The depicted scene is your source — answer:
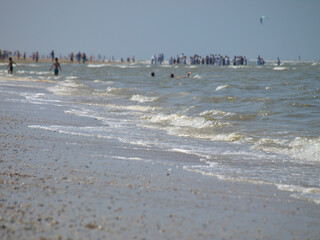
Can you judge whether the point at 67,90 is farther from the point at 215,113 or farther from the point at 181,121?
the point at 181,121

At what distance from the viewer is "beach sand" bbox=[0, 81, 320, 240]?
3.29 meters

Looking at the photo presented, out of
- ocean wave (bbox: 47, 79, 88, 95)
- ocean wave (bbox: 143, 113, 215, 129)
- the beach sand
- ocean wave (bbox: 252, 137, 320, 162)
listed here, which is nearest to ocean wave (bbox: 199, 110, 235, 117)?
ocean wave (bbox: 143, 113, 215, 129)

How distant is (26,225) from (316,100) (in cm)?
1429

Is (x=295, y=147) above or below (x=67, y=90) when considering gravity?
below

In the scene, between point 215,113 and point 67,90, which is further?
point 67,90

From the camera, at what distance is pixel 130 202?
3953 mm

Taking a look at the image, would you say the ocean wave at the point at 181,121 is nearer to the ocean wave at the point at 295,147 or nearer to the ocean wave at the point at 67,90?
the ocean wave at the point at 295,147

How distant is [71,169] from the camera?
5105mm

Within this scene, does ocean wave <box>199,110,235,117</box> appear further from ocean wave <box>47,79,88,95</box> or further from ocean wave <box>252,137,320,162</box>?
ocean wave <box>47,79,88,95</box>

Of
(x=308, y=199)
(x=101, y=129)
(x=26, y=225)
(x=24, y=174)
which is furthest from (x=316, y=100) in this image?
(x=26, y=225)

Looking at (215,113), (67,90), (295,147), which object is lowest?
(295,147)

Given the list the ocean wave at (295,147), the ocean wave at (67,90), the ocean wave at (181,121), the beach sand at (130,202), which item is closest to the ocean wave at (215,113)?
the ocean wave at (181,121)

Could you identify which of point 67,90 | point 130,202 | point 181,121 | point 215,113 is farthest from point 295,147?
point 67,90

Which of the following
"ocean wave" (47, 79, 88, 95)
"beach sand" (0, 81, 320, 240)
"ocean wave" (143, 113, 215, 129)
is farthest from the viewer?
"ocean wave" (47, 79, 88, 95)
